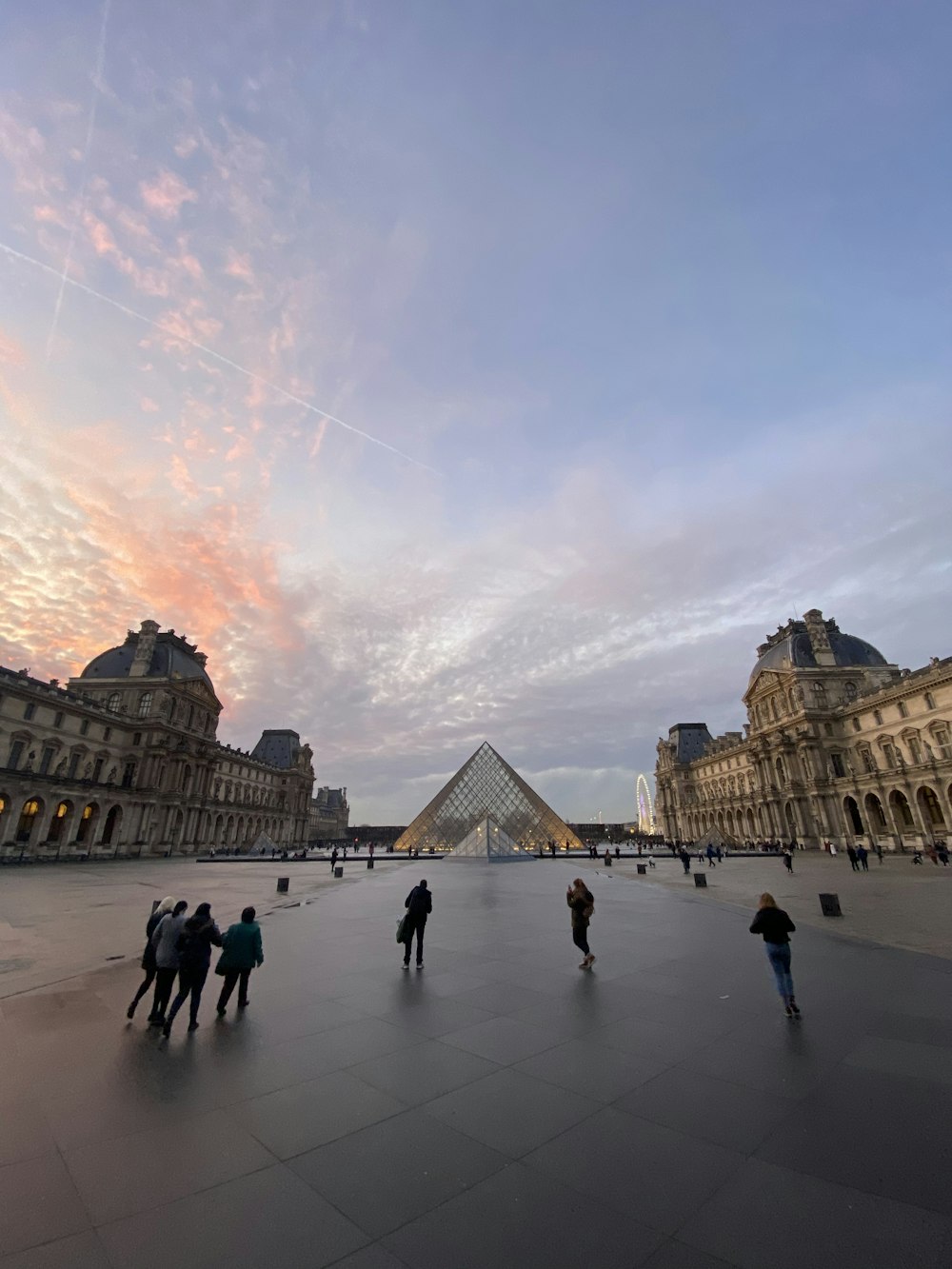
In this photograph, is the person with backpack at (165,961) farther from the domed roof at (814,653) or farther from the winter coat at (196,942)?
the domed roof at (814,653)

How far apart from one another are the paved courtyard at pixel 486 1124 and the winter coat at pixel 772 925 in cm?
84

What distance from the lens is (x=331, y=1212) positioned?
312 cm

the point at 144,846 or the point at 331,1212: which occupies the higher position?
the point at 144,846

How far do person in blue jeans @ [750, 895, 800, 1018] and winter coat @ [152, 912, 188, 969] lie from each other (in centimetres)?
655

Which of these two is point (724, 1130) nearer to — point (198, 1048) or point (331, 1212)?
point (331, 1212)

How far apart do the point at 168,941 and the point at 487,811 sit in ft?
159

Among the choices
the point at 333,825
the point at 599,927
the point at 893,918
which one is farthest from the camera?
the point at 333,825

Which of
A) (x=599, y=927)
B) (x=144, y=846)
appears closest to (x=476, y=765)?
(x=144, y=846)

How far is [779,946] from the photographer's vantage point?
252 inches

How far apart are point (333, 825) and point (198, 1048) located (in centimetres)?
15431

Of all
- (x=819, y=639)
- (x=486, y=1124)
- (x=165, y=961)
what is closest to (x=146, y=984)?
(x=165, y=961)

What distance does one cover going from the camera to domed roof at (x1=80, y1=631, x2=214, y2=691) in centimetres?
6688

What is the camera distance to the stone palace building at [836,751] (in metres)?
46.2

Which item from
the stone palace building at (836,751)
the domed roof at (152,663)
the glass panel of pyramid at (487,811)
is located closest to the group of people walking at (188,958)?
the glass panel of pyramid at (487,811)
